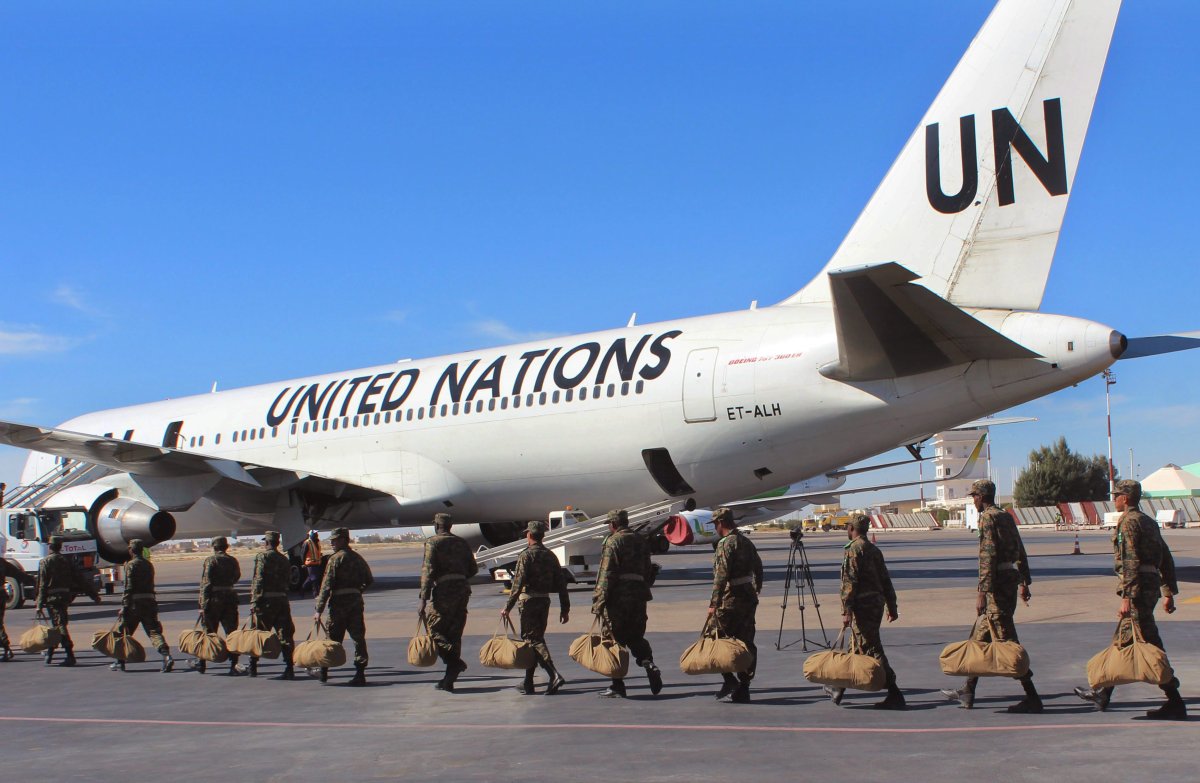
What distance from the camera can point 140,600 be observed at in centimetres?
1324

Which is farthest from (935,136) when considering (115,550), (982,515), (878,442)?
(115,550)

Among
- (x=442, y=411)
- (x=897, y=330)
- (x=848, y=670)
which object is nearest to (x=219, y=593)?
(x=848, y=670)

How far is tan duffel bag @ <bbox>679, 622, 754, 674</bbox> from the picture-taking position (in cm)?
920

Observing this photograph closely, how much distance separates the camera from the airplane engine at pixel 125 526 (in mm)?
24094

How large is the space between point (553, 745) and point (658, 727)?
968 mm

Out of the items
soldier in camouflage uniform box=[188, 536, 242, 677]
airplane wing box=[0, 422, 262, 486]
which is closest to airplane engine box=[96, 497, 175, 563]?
airplane wing box=[0, 422, 262, 486]

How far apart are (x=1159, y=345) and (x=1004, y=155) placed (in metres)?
3.76

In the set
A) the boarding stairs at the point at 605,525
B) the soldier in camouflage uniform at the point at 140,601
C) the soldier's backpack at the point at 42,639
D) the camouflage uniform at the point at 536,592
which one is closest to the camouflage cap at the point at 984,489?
the camouflage uniform at the point at 536,592

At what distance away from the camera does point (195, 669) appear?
13281 millimetres

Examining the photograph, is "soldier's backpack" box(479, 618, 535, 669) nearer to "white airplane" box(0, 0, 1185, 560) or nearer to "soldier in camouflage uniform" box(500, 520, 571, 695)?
"soldier in camouflage uniform" box(500, 520, 571, 695)

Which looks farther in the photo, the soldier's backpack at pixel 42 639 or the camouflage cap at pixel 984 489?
the soldier's backpack at pixel 42 639

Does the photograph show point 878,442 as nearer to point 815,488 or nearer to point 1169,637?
point 1169,637

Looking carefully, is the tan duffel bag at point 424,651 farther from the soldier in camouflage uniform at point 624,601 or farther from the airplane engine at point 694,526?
the airplane engine at point 694,526

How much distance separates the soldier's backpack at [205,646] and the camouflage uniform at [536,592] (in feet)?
13.7
